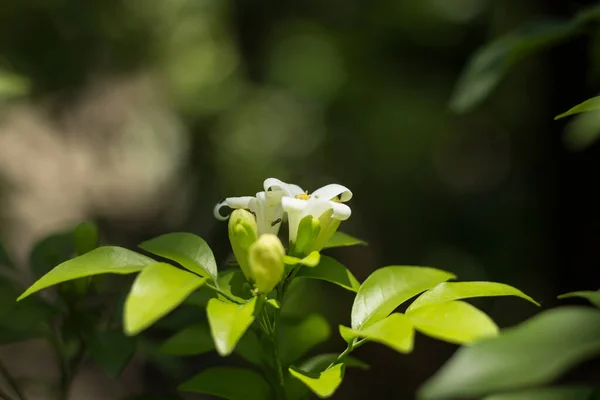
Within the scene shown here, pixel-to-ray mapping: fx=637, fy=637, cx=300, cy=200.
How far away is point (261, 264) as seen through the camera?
0.57 meters

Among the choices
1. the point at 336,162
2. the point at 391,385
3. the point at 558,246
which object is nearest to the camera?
the point at 558,246

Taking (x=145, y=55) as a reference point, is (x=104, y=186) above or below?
below

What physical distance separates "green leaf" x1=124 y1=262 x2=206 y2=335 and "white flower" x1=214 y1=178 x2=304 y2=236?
137 mm

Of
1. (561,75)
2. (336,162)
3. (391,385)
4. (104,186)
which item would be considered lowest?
(391,385)

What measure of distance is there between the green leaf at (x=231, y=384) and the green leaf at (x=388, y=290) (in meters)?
0.15

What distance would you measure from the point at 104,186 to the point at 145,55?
73cm

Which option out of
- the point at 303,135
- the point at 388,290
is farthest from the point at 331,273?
the point at 303,135

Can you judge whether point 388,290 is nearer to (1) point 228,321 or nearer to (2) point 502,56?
(1) point 228,321

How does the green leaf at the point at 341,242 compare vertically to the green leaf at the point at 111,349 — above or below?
above

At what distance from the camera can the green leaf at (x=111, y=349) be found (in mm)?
742

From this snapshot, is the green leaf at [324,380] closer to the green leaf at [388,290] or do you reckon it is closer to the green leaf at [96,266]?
the green leaf at [388,290]

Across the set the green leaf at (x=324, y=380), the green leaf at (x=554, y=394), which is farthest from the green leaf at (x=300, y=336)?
the green leaf at (x=554, y=394)

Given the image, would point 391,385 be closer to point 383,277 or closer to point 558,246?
point 558,246

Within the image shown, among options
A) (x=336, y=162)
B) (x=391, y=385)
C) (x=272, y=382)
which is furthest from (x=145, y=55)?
(x=272, y=382)
